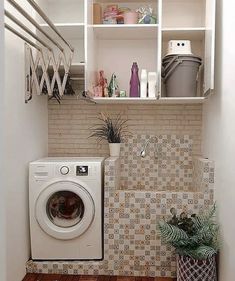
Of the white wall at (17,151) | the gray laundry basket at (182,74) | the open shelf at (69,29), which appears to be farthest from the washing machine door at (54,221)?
the open shelf at (69,29)

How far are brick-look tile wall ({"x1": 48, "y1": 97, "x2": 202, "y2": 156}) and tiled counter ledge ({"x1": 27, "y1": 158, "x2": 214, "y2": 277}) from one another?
695mm

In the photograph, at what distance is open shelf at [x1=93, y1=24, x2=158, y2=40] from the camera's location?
2831 millimetres

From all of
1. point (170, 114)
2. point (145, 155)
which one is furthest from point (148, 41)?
point (145, 155)

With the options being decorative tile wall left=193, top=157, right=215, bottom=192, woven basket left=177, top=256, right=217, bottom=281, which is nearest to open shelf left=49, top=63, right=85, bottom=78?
decorative tile wall left=193, top=157, right=215, bottom=192

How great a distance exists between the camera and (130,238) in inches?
106

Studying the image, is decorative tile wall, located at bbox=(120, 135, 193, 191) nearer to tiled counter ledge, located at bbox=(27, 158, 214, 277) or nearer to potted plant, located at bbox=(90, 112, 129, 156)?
potted plant, located at bbox=(90, 112, 129, 156)

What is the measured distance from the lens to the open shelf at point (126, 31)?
111 inches

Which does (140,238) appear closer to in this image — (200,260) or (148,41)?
(200,260)

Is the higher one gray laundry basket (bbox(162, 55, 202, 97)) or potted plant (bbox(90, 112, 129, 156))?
gray laundry basket (bbox(162, 55, 202, 97))

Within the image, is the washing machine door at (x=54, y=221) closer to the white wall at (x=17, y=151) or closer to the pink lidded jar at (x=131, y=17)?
the white wall at (x=17, y=151)

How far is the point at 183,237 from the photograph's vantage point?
2.26 metres

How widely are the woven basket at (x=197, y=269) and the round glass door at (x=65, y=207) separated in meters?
0.97

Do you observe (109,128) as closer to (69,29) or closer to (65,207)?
(65,207)

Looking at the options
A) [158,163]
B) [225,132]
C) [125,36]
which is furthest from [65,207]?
[125,36]
